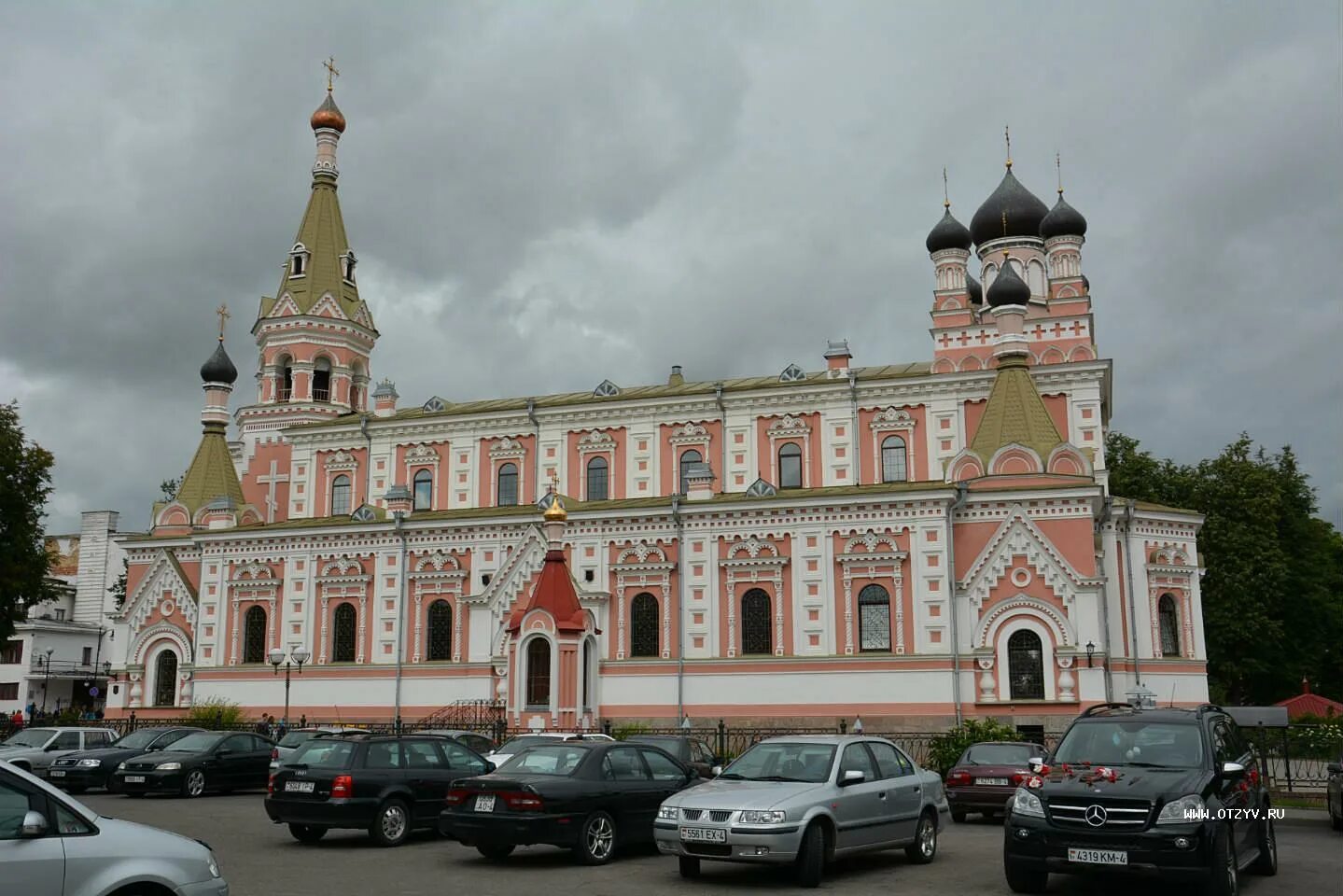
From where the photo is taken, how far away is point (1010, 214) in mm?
45469

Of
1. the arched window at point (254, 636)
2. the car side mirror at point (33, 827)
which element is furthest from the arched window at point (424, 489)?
the car side mirror at point (33, 827)

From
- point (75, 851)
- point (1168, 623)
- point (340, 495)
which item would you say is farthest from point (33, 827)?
point (340, 495)

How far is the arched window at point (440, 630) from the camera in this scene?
38.9 metres

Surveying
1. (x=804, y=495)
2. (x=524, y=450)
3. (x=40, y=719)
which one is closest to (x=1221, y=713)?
(x=804, y=495)

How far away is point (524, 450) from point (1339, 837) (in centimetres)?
3103

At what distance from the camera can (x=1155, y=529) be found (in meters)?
36.3

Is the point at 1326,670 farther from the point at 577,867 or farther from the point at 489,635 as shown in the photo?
the point at 577,867

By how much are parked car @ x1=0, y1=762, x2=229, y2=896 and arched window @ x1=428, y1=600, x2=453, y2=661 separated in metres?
31.1

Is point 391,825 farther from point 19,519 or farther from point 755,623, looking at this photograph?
point 19,519

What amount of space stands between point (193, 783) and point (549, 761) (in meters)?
11.8

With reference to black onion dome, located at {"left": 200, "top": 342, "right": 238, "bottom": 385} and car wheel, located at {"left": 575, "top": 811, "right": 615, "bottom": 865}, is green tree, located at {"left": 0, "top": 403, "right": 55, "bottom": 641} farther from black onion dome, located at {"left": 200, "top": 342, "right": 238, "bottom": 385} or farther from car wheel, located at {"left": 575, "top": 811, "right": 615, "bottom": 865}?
car wheel, located at {"left": 575, "top": 811, "right": 615, "bottom": 865}

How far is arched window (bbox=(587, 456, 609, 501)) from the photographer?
4269cm

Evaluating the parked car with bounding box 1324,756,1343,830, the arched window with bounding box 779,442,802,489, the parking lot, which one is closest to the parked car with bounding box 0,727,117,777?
the parking lot

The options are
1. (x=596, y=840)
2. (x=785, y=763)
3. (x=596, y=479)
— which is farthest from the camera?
(x=596, y=479)
